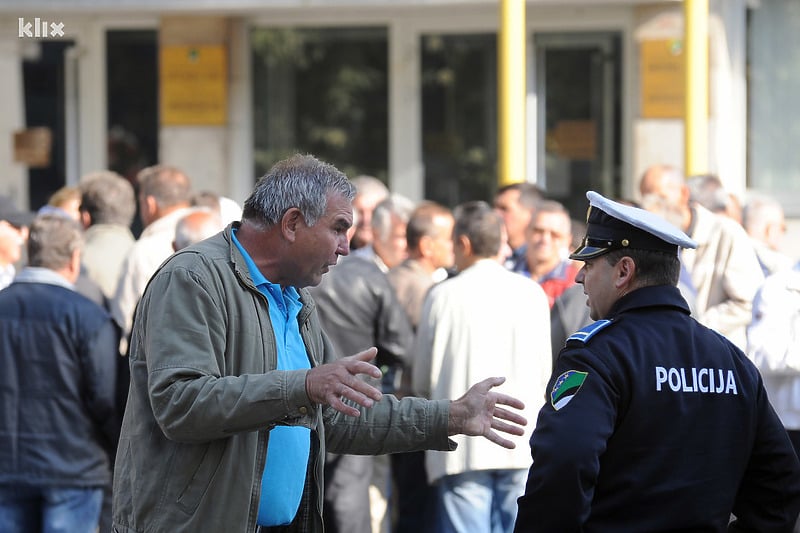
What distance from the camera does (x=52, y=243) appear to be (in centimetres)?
619

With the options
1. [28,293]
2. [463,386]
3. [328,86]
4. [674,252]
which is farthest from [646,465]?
[328,86]

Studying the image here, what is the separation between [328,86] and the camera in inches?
497

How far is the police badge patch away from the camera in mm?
3297

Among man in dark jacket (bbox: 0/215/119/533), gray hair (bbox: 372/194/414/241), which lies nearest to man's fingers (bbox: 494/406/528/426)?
man in dark jacket (bbox: 0/215/119/533)

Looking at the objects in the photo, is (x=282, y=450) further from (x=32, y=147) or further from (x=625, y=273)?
(x=32, y=147)

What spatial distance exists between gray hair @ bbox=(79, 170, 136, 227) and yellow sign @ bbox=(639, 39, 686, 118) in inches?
197

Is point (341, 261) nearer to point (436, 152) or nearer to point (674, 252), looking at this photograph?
point (674, 252)

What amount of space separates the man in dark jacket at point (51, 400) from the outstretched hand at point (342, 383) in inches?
114

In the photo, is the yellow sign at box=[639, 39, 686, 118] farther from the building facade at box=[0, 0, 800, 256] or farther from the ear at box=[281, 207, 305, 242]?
the ear at box=[281, 207, 305, 242]

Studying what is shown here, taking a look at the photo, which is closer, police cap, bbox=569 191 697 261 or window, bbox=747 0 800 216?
police cap, bbox=569 191 697 261

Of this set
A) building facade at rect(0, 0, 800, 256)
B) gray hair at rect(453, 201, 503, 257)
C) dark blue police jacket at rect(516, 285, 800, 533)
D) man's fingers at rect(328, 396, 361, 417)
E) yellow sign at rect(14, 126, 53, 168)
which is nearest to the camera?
dark blue police jacket at rect(516, 285, 800, 533)

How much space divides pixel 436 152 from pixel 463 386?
6.01m

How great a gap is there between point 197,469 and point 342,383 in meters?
0.53

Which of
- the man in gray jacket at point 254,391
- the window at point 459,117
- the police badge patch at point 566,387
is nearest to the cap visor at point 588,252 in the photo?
the police badge patch at point 566,387
